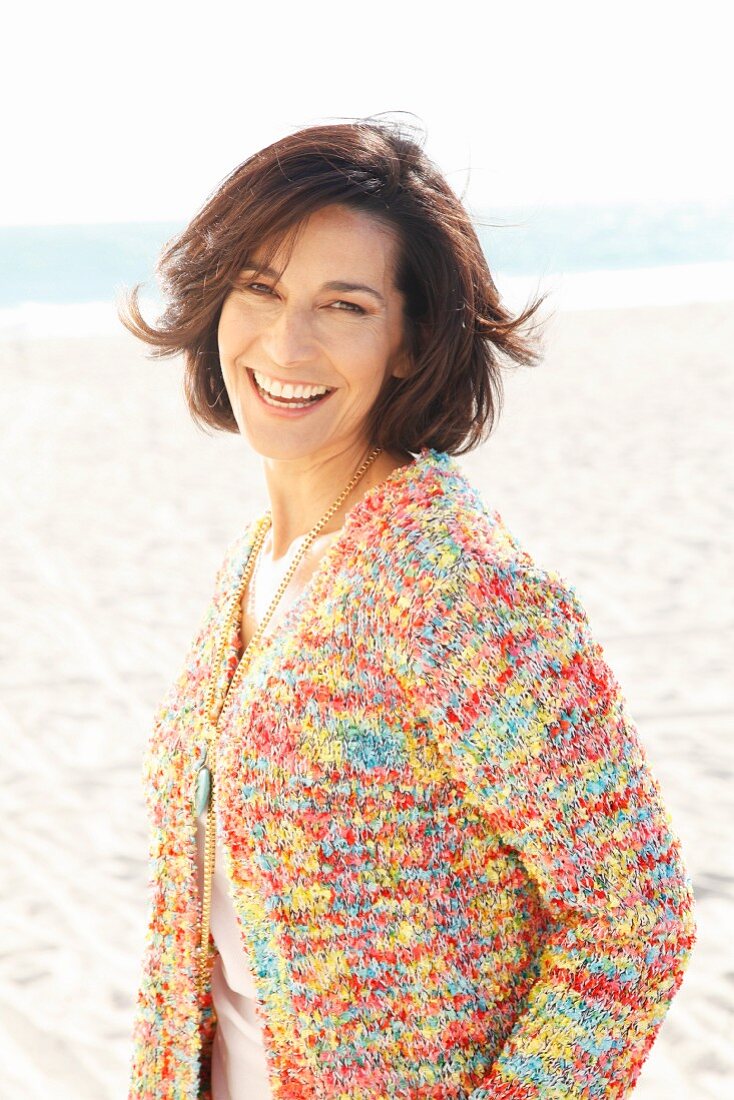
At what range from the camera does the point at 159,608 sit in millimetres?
7406

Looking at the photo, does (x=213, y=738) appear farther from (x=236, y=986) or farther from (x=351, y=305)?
(x=351, y=305)

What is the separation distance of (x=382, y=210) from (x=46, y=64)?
178ft

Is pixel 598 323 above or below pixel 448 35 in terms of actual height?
below

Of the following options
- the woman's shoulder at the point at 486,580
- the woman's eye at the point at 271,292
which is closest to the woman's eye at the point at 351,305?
the woman's eye at the point at 271,292

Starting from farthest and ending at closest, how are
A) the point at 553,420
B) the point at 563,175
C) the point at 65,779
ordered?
the point at 563,175
the point at 553,420
the point at 65,779

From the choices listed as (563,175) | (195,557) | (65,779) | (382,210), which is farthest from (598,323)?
(563,175)

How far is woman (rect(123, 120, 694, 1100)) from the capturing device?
131 cm

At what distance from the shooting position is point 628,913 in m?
1.31

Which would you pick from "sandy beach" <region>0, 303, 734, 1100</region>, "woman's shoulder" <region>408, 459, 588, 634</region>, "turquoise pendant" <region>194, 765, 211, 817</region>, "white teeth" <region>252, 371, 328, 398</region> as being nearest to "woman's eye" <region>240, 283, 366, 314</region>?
"white teeth" <region>252, 371, 328, 398</region>

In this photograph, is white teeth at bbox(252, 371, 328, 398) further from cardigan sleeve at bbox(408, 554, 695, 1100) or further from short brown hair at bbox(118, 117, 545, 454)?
cardigan sleeve at bbox(408, 554, 695, 1100)

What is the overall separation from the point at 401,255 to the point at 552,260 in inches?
929

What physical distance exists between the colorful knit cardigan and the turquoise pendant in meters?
0.10

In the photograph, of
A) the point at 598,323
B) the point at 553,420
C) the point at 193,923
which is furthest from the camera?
the point at 598,323

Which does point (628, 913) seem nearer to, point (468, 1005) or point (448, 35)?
point (468, 1005)
